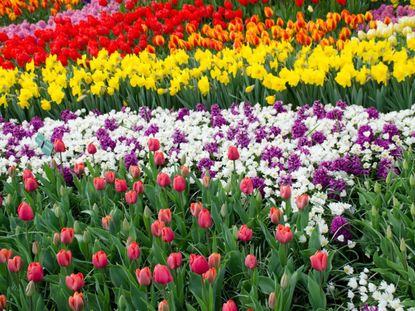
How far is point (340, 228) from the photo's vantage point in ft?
9.25

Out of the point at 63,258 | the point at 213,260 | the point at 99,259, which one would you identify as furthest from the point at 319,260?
the point at 63,258

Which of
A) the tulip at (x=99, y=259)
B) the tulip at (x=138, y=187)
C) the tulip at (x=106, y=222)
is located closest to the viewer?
the tulip at (x=99, y=259)

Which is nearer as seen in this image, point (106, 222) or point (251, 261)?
point (251, 261)

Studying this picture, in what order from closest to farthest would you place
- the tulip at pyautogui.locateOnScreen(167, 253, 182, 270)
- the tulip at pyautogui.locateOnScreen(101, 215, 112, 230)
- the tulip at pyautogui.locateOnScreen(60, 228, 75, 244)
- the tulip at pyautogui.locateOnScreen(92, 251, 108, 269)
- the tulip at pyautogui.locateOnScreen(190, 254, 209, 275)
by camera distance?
the tulip at pyautogui.locateOnScreen(190, 254, 209, 275)
the tulip at pyautogui.locateOnScreen(167, 253, 182, 270)
the tulip at pyautogui.locateOnScreen(92, 251, 108, 269)
the tulip at pyautogui.locateOnScreen(60, 228, 75, 244)
the tulip at pyautogui.locateOnScreen(101, 215, 112, 230)

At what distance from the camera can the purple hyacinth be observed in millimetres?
2816

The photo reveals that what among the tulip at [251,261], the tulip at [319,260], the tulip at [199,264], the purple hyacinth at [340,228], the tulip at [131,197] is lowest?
the purple hyacinth at [340,228]

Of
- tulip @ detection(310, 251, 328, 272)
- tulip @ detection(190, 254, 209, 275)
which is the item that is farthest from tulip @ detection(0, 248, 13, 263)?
tulip @ detection(310, 251, 328, 272)

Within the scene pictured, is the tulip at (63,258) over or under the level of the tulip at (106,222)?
over

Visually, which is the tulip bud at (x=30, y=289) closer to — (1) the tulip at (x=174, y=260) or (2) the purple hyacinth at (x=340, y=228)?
(1) the tulip at (x=174, y=260)

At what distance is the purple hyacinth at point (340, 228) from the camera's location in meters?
2.82

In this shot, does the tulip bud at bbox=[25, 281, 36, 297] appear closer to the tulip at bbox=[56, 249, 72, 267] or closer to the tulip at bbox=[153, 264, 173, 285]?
the tulip at bbox=[56, 249, 72, 267]

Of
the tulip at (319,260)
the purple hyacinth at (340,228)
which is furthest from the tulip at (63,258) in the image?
the purple hyacinth at (340,228)

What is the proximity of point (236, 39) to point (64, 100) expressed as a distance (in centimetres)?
176

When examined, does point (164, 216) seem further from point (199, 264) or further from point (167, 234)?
point (199, 264)
